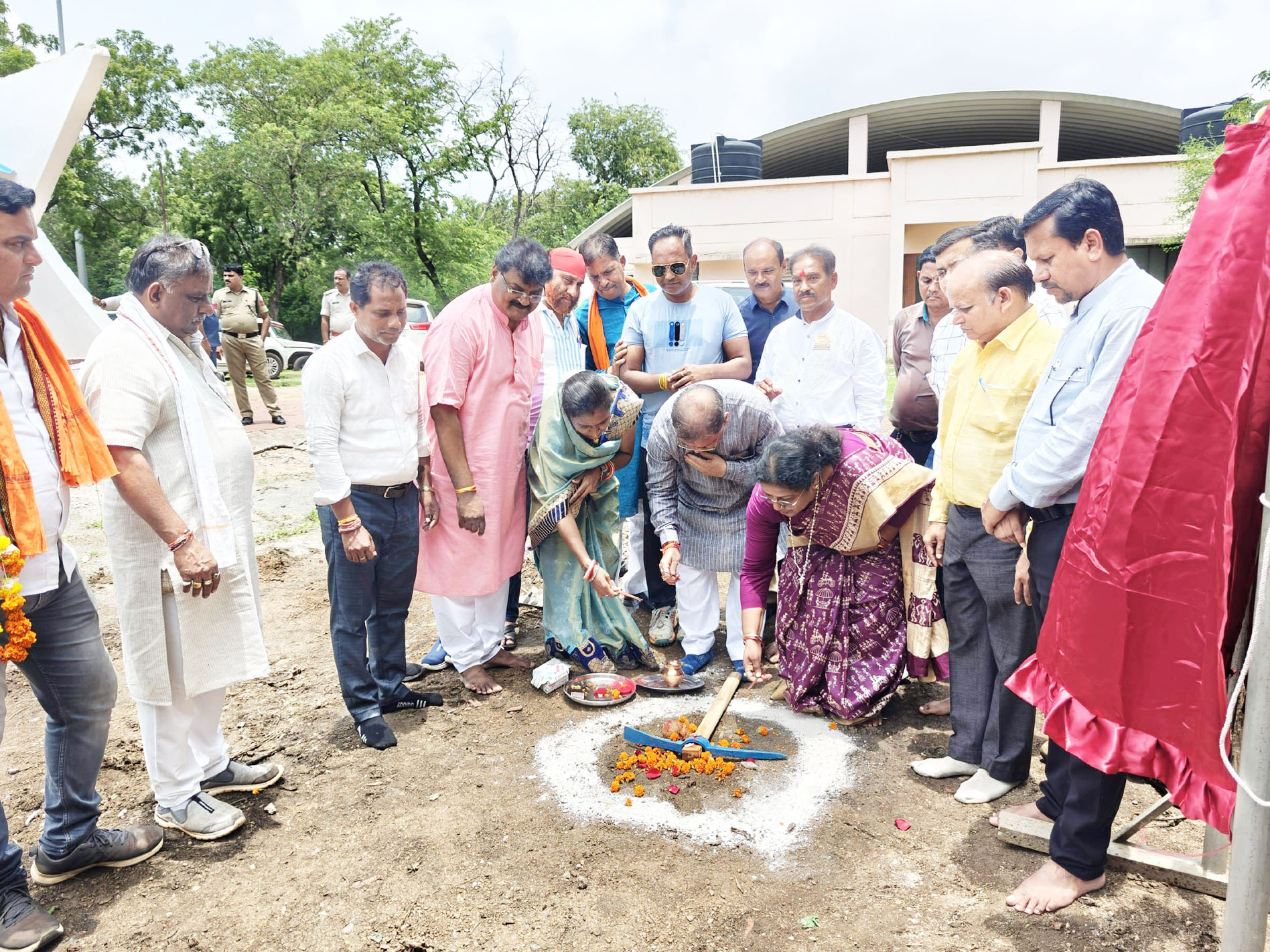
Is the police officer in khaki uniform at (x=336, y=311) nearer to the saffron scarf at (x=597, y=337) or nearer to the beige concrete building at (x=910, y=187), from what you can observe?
the saffron scarf at (x=597, y=337)

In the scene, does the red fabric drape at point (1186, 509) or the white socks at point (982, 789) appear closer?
the red fabric drape at point (1186, 509)

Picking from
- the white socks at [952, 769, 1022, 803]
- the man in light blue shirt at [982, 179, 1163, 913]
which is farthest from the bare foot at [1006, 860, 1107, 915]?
the white socks at [952, 769, 1022, 803]

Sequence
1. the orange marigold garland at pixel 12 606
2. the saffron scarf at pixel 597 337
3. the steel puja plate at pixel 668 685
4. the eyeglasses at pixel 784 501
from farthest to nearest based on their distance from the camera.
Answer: the saffron scarf at pixel 597 337
the steel puja plate at pixel 668 685
the eyeglasses at pixel 784 501
the orange marigold garland at pixel 12 606

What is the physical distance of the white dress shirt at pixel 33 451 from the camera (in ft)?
7.22

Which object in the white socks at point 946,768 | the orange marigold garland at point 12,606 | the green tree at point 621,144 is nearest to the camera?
the orange marigold garland at point 12,606

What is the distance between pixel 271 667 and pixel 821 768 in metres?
2.76

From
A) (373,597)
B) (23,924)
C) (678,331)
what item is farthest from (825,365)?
(23,924)

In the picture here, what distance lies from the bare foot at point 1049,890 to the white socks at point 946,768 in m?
0.62

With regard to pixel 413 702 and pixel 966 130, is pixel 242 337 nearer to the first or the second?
pixel 413 702

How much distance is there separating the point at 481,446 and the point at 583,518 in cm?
60

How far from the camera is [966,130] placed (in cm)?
2053

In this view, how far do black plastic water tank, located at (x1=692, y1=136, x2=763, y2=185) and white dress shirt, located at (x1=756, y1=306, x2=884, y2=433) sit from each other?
1590 cm

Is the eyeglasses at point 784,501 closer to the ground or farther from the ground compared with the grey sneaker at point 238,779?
farther from the ground

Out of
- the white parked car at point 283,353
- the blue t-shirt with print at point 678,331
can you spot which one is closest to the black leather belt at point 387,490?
the blue t-shirt with print at point 678,331
